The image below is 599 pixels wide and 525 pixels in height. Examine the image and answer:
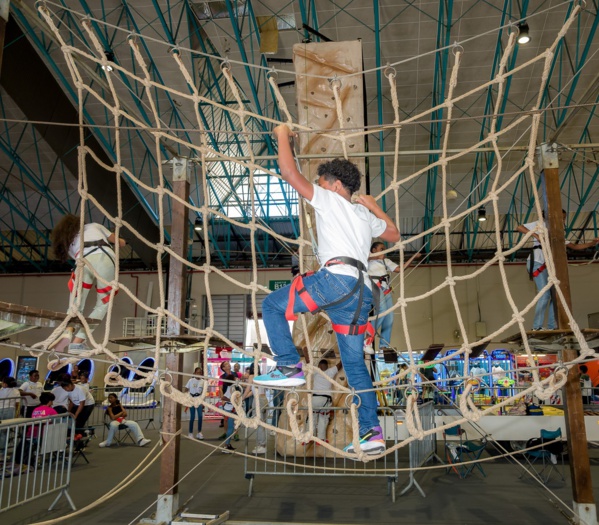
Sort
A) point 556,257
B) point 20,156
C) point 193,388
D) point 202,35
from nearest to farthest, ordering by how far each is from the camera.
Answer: point 556,257 < point 193,388 < point 202,35 < point 20,156

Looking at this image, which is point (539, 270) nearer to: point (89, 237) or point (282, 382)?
point (282, 382)

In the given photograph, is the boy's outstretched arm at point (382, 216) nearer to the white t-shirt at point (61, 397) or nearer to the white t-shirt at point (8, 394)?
the white t-shirt at point (61, 397)

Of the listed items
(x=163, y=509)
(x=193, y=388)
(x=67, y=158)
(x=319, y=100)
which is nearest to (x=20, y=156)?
(x=67, y=158)

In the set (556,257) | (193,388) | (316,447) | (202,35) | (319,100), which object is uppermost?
(202,35)

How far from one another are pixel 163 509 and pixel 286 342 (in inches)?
96.2

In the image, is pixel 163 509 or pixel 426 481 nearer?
pixel 163 509

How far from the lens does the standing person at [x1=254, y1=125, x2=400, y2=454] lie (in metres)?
2.51

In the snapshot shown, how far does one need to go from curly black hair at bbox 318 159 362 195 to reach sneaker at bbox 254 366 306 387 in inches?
35.8

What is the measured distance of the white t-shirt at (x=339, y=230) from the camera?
254cm

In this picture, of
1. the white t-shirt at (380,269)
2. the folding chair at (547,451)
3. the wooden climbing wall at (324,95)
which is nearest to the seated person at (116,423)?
the wooden climbing wall at (324,95)

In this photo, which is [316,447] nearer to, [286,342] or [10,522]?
[10,522]

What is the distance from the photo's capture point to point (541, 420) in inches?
286

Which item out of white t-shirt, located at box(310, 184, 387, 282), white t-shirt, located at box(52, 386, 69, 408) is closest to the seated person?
white t-shirt, located at box(52, 386, 69, 408)

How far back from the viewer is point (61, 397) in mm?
7719
